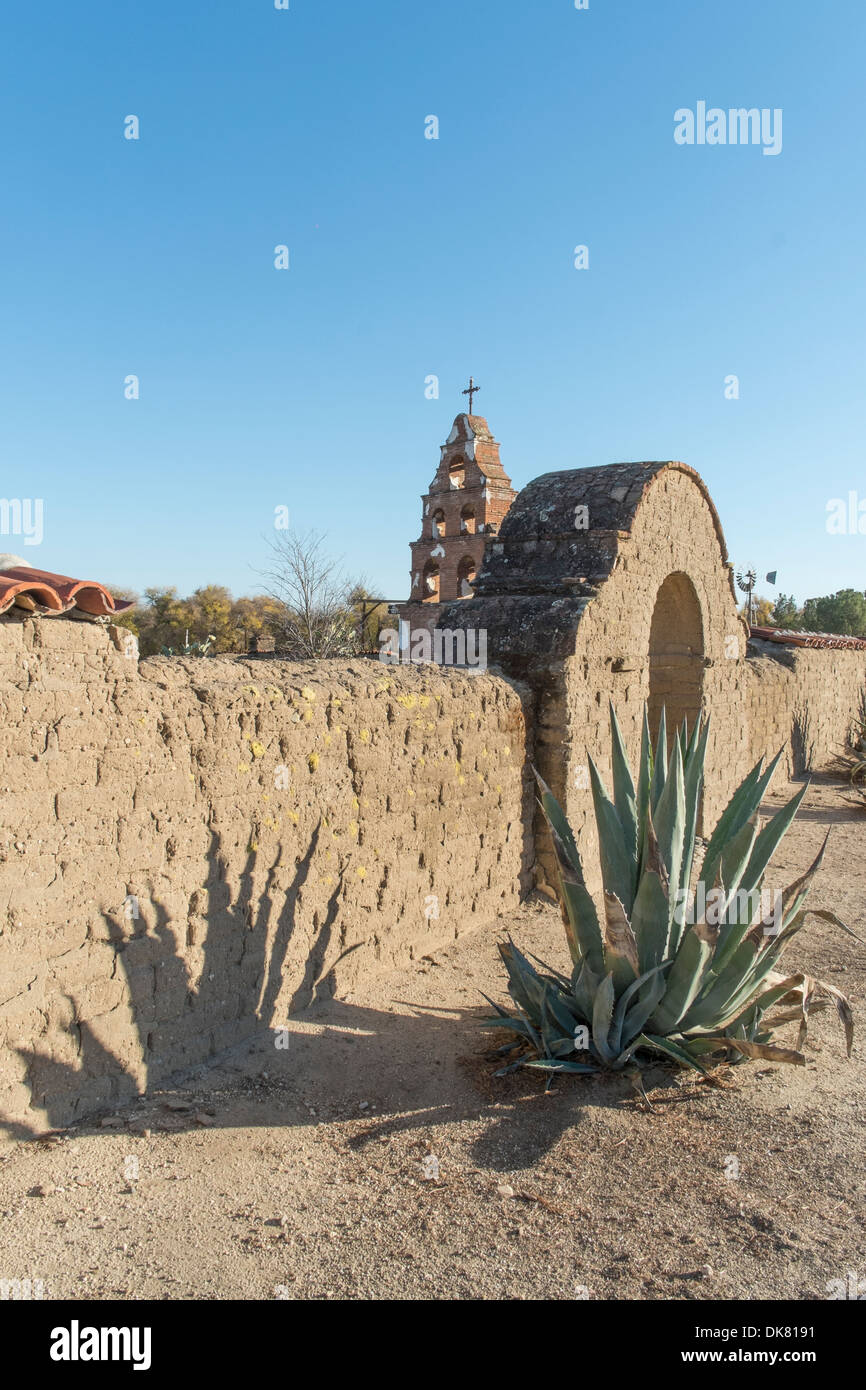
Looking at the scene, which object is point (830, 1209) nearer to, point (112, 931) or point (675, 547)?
point (112, 931)

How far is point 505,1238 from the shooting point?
2760mm

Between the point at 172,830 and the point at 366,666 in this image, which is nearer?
the point at 172,830

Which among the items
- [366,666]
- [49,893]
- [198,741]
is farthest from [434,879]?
[49,893]

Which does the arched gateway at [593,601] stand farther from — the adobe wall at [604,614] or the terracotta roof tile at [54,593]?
the terracotta roof tile at [54,593]

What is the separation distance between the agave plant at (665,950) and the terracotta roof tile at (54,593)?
198 centimetres

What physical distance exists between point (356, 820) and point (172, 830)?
1199 millimetres

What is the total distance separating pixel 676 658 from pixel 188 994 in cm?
619

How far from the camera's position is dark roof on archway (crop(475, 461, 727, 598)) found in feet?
21.9

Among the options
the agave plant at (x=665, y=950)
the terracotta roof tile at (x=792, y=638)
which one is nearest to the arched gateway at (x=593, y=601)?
the agave plant at (x=665, y=950)

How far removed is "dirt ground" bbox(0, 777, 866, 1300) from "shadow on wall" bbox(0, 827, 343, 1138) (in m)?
0.12

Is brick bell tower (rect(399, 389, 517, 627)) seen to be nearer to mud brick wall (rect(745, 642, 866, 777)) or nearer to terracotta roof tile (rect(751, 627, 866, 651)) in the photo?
terracotta roof tile (rect(751, 627, 866, 651))

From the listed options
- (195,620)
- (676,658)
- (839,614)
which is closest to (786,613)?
(839,614)

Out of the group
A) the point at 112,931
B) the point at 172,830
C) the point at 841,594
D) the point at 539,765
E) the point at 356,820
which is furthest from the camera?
the point at 841,594

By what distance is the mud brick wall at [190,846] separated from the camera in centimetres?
315
